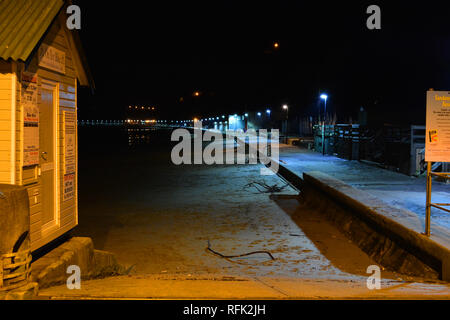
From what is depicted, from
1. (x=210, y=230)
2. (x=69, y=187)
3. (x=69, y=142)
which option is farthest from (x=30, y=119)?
(x=210, y=230)

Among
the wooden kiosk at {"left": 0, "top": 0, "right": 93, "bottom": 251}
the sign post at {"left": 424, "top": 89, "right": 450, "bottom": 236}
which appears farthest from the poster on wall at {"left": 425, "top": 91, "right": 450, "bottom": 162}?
the wooden kiosk at {"left": 0, "top": 0, "right": 93, "bottom": 251}

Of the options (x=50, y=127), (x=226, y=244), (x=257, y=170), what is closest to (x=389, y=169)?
(x=257, y=170)

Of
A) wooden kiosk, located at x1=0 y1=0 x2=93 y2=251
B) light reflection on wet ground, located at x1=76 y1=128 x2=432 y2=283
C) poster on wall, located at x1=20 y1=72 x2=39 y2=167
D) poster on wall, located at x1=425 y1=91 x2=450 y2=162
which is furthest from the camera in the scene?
light reflection on wet ground, located at x1=76 y1=128 x2=432 y2=283

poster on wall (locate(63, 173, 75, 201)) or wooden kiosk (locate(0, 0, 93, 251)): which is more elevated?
wooden kiosk (locate(0, 0, 93, 251))

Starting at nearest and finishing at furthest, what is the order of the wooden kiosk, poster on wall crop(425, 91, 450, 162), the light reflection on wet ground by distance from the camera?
1. the wooden kiosk
2. poster on wall crop(425, 91, 450, 162)
3. the light reflection on wet ground

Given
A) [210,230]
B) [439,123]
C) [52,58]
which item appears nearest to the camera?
[52,58]

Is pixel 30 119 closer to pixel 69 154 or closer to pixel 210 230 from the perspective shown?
pixel 69 154

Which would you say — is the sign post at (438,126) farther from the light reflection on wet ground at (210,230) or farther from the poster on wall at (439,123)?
the light reflection on wet ground at (210,230)

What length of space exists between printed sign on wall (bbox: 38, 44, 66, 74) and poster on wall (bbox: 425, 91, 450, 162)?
212 inches

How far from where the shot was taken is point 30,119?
535 cm

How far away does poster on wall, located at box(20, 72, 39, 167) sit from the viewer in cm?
524

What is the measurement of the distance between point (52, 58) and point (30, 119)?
123 centimetres

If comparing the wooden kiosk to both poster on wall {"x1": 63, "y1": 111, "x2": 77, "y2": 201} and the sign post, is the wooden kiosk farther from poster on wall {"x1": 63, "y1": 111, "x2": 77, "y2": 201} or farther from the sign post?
the sign post

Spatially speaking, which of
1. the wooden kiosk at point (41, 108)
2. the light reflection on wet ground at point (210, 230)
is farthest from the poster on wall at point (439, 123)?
the wooden kiosk at point (41, 108)
